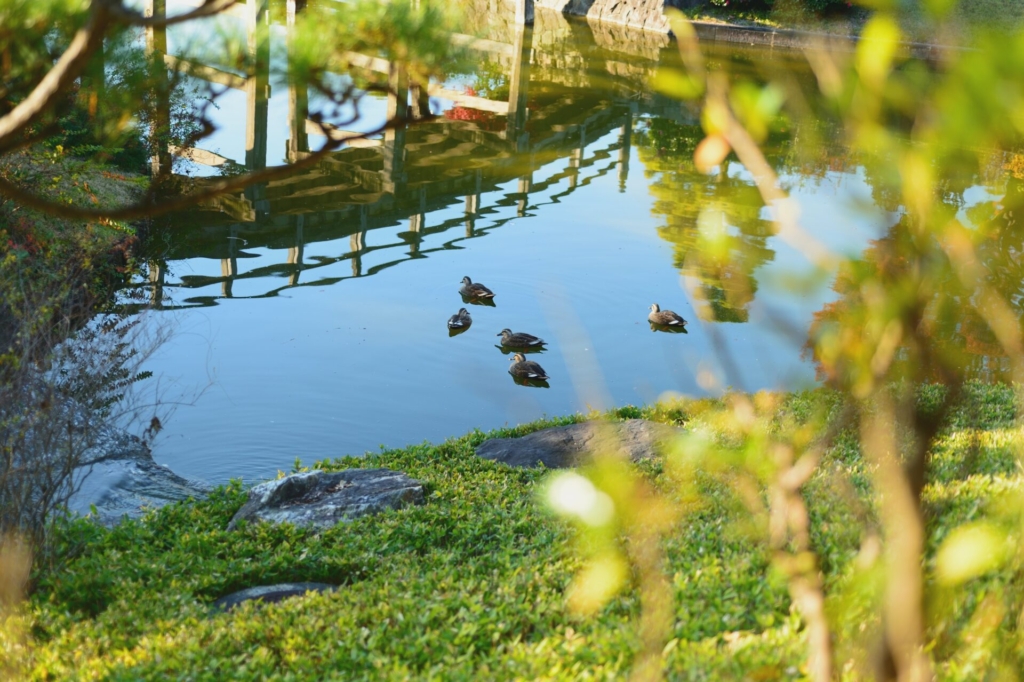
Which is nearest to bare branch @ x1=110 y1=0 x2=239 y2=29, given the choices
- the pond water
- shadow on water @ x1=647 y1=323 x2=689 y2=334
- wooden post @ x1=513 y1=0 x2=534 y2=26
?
the pond water

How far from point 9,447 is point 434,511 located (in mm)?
2582

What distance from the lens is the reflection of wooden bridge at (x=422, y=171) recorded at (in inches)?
563

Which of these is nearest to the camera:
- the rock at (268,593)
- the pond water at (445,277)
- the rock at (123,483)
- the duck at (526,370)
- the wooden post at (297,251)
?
the rock at (268,593)

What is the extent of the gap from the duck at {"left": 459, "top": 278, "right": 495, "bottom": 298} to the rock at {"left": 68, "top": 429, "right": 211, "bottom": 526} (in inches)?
200

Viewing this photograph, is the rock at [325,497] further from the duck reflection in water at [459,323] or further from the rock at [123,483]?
the duck reflection in water at [459,323]

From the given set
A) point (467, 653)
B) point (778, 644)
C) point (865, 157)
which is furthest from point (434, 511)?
point (865, 157)

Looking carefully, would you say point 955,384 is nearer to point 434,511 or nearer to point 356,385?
point 434,511

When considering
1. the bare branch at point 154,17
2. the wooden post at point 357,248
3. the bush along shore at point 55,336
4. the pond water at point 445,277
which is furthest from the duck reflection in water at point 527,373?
the bare branch at point 154,17

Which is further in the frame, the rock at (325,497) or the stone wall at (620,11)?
the stone wall at (620,11)

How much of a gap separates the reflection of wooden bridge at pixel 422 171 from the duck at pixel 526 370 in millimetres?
2706

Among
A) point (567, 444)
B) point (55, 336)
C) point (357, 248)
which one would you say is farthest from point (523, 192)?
point (55, 336)

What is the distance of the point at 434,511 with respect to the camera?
6.57 metres

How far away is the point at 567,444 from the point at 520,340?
326 centimetres

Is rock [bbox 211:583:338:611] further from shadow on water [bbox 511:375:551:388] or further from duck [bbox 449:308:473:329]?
duck [bbox 449:308:473:329]
